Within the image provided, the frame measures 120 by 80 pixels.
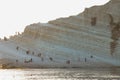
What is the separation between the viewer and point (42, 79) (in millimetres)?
133375

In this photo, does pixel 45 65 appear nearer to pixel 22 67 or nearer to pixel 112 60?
pixel 22 67

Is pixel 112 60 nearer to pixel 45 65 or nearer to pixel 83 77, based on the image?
pixel 45 65

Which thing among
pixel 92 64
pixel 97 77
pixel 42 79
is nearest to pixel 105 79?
pixel 97 77

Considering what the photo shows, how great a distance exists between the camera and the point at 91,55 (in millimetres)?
198625

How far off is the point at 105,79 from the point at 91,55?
70.0 m

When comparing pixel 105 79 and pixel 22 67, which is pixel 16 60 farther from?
pixel 105 79

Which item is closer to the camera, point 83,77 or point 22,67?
point 83,77

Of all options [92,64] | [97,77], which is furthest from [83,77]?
[92,64]

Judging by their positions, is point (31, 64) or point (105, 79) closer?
point (105, 79)

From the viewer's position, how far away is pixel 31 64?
19750cm

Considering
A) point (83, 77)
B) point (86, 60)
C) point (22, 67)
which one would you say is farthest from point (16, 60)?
point (83, 77)

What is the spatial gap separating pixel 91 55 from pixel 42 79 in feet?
220

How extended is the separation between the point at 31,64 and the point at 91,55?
2046 centimetres

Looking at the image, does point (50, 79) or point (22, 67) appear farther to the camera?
point (22, 67)
